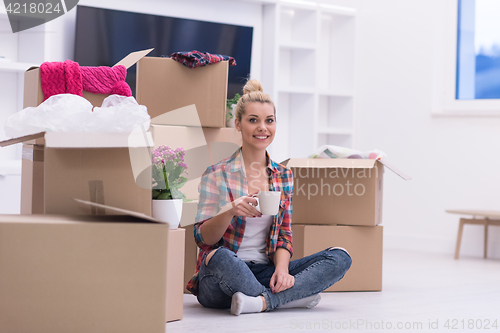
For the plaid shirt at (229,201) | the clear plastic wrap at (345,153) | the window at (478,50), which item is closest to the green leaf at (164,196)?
the plaid shirt at (229,201)

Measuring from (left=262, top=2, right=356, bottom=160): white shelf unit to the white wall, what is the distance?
12 cm

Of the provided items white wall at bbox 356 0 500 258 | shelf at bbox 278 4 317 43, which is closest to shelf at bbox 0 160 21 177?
shelf at bbox 278 4 317 43

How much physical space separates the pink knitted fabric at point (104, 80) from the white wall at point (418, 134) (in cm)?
252

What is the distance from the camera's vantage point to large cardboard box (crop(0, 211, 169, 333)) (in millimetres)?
1262

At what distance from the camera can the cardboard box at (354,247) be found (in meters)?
2.48

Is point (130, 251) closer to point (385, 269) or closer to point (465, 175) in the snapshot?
point (385, 269)

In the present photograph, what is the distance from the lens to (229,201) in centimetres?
199

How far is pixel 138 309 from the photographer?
4.23 feet

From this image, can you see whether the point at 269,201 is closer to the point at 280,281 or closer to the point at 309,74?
the point at 280,281

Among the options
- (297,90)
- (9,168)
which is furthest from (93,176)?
(297,90)

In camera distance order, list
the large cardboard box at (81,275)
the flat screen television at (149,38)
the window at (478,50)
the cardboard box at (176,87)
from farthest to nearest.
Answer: the window at (478,50)
the flat screen television at (149,38)
the cardboard box at (176,87)
the large cardboard box at (81,275)

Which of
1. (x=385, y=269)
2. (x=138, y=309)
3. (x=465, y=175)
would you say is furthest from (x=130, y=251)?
(x=465, y=175)

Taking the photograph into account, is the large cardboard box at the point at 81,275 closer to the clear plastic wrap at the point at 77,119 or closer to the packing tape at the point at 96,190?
the packing tape at the point at 96,190

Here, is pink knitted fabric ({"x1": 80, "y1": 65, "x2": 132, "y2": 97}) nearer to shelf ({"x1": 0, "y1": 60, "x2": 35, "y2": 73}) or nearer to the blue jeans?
the blue jeans
